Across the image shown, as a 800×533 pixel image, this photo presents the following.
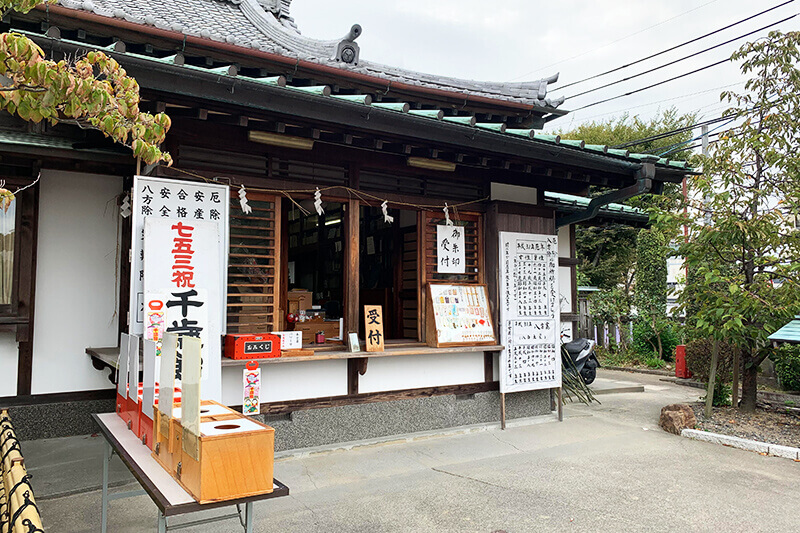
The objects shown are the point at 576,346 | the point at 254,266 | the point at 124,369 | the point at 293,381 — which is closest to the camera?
the point at 124,369

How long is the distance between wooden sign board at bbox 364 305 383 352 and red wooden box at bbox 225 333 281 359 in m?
1.17

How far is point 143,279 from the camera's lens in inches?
203

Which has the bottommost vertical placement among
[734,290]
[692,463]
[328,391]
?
[692,463]

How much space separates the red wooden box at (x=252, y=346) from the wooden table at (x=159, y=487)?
168 centimetres

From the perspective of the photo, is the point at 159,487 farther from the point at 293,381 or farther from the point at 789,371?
the point at 789,371

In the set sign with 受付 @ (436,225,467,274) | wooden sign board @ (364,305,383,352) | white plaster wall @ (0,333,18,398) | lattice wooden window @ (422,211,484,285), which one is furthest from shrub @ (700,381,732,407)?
white plaster wall @ (0,333,18,398)

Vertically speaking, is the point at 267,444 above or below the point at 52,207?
below

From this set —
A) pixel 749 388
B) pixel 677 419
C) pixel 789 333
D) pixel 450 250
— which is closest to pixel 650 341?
pixel 749 388

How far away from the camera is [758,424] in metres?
7.66

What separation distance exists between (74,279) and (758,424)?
9.31 m

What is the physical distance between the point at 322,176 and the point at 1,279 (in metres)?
3.76

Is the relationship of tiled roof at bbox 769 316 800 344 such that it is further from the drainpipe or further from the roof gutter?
the roof gutter

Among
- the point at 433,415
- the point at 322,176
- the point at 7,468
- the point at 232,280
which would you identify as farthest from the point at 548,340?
the point at 7,468

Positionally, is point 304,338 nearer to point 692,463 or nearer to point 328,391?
point 328,391
